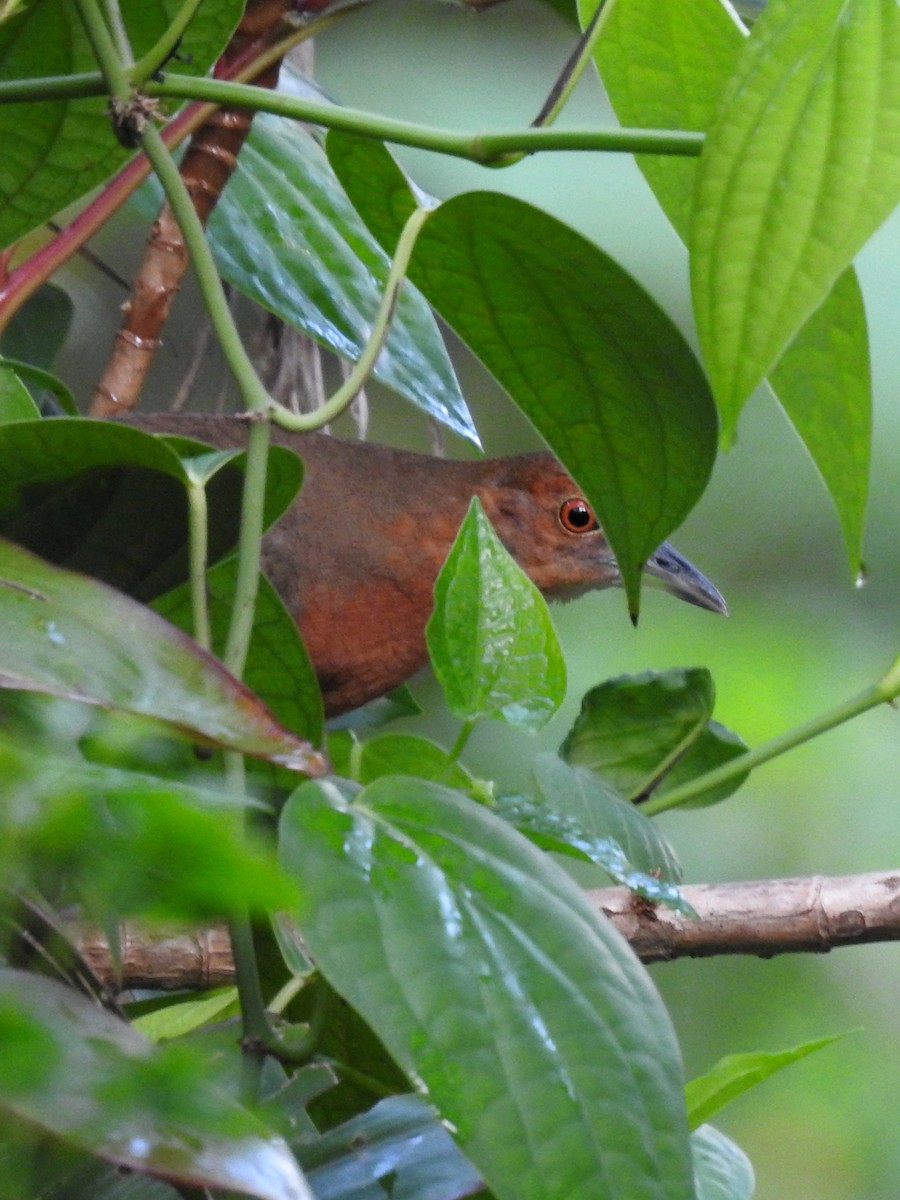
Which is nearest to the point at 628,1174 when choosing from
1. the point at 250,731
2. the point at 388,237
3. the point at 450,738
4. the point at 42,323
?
the point at 250,731

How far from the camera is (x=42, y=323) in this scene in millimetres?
1757

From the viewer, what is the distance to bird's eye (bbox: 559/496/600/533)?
2268 millimetres

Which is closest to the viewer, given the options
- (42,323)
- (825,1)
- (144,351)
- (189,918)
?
(189,918)

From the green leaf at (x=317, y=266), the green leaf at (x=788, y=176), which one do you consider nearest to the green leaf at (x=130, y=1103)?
the green leaf at (x=788, y=176)

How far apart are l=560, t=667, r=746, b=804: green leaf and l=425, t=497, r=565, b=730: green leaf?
1.69ft

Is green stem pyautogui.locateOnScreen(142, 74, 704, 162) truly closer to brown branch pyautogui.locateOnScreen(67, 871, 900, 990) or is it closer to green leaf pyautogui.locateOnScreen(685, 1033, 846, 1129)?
green leaf pyautogui.locateOnScreen(685, 1033, 846, 1129)

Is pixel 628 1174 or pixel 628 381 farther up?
pixel 628 381

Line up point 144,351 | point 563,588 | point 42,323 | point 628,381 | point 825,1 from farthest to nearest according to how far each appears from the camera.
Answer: point 563,588 → point 42,323 → point 144,351 → point 628,381 → point 825,1

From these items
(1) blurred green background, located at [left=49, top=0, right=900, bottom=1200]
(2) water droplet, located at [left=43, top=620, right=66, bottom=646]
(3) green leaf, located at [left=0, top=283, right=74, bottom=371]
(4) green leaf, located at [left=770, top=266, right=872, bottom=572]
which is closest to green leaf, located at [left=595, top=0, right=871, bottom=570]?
(4) green leaf, located at [left=770, top=266, right=872, bottom=572]

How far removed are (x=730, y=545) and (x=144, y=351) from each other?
6.96 ft

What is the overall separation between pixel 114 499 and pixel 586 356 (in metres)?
0.31

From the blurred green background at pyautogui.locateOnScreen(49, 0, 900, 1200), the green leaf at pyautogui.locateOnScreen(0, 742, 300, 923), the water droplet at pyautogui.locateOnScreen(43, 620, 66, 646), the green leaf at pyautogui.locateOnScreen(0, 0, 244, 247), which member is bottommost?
the blurred green background at pyautogui.locateOnScreen(49, 0, 900, 1200)

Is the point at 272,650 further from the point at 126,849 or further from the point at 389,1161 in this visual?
the point at 126,849

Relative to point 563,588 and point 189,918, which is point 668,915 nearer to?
point 189,918
